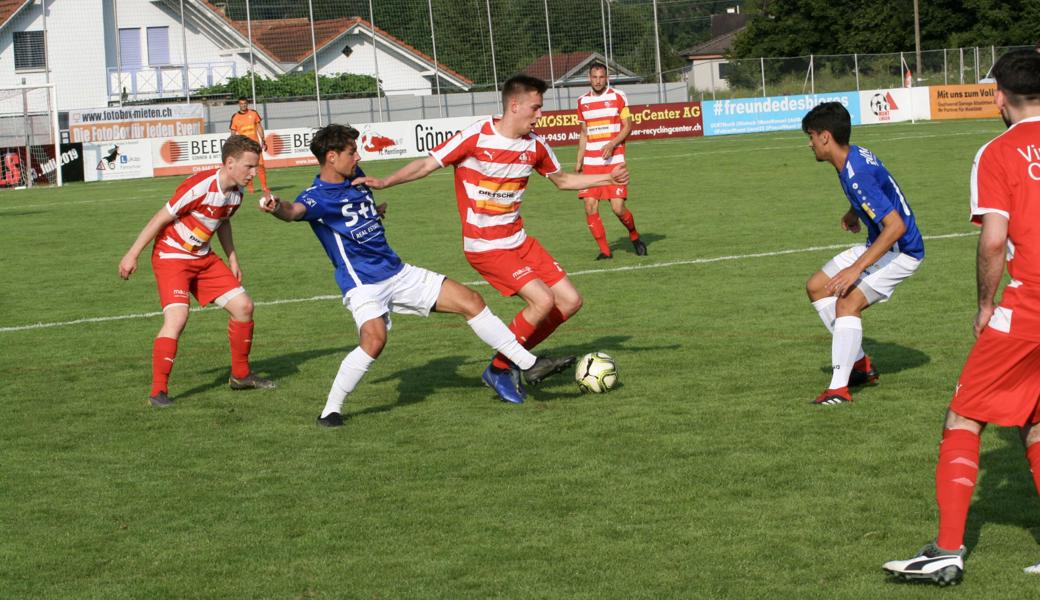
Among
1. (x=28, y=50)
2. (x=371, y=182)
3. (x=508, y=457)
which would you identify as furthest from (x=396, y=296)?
(x=28, y=50)

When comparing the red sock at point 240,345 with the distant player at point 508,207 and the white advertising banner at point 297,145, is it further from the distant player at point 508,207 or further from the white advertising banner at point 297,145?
the white advertising banner at point 297,145

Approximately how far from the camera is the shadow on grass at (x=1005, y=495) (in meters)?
5.32

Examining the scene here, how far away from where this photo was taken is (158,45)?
1960 inches

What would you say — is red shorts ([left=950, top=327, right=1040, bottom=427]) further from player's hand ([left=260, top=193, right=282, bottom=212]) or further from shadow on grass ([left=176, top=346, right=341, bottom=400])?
shadow on grass ([left=176, top=346, right=341, bottom=400])

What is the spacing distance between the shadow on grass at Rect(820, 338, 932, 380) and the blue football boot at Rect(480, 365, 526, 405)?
208cm

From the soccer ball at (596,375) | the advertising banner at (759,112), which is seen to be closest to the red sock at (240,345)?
the soccer ball at (596,375)

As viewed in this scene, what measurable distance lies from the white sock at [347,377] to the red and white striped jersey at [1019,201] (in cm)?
416

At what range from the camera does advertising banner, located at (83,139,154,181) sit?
Answer: 118ft

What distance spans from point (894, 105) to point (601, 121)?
31.1m

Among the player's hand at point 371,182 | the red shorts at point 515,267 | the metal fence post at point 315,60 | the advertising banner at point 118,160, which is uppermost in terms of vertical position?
the metal fence post at point 315,60

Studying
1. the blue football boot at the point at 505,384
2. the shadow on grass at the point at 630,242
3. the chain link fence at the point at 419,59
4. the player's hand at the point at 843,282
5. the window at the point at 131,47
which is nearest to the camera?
the player's hand at the point at 843,282

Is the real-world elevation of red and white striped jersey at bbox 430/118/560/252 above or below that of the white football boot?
above

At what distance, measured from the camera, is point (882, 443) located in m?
6.69

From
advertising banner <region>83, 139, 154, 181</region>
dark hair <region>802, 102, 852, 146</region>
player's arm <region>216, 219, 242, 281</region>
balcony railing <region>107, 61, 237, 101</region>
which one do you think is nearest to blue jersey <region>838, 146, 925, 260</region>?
dark hair <region>802, 102, 852, 146</region>
